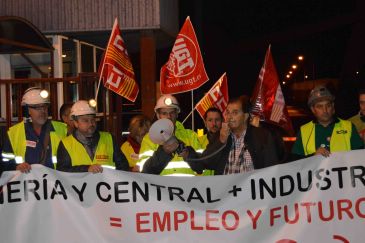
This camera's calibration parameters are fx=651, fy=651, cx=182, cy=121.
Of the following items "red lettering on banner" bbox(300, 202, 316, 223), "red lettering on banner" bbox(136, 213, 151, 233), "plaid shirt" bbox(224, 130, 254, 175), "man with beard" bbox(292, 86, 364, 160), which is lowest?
"red lettering on banner" bbox(136, 213, 151, 233)

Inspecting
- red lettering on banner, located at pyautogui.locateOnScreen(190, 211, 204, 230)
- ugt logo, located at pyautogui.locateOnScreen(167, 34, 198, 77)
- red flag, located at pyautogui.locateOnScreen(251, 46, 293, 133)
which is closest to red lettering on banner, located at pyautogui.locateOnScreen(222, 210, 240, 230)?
red lettering on banner, located at pyautogui.locateOnScreen(190, 211, 204, 230)

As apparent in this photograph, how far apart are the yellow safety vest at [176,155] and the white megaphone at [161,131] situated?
48 centimetres

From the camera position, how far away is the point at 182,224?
5.79 m

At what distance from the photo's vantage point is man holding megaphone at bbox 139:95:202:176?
19.0ft

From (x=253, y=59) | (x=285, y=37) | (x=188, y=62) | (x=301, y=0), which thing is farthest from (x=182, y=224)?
(x=253, y=59)

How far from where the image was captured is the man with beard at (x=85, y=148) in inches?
247

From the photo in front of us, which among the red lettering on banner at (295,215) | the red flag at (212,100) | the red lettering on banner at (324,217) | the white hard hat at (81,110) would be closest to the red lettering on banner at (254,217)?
the red lettering on banner at (295,215)

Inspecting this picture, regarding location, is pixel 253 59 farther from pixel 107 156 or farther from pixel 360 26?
pixel 107 156

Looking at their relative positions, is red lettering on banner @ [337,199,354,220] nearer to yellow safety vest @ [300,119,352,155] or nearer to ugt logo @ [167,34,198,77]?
yellow safety vest @ [300,119,352,155]

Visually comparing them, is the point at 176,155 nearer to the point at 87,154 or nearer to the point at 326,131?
the point at 87,154

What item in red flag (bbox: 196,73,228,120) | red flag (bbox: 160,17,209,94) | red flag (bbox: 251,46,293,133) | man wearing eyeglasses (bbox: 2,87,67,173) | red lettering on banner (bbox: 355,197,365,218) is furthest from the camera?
red flag (bbox: 196,73,228,120)

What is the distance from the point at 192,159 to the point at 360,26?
55.8 ft

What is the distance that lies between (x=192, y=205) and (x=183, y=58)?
12.5 ft

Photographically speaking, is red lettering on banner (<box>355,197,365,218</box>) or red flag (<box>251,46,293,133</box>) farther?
red flag (<box>251,46,293,133</box>)
